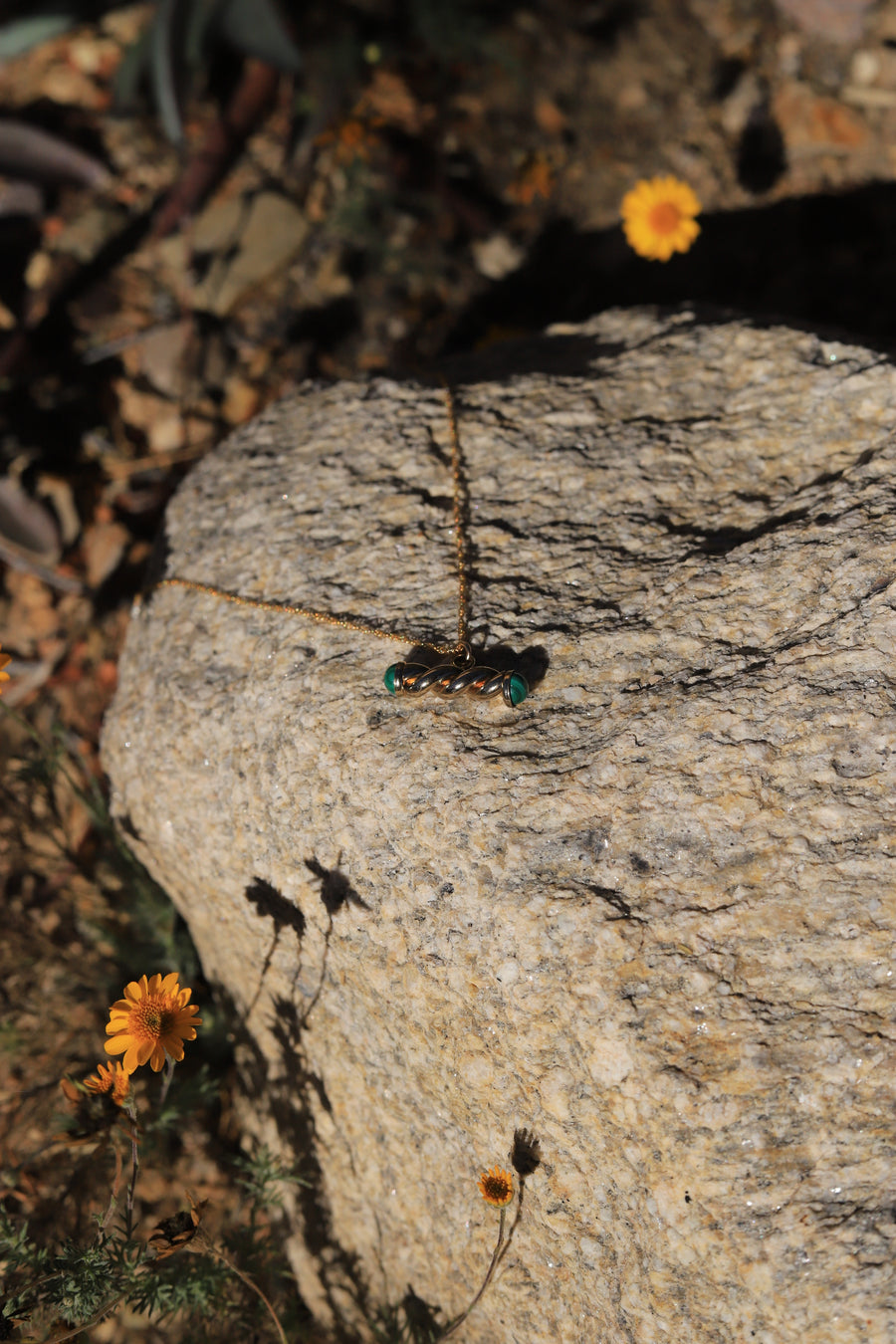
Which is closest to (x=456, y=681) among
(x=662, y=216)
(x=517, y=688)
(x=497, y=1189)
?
(x=517, y=688)

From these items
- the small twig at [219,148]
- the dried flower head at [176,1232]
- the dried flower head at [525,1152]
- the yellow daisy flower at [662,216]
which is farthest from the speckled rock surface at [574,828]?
the small twig at [219,148]

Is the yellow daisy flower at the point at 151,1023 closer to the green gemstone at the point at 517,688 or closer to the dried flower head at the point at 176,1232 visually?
the dried flower head at the point at 176,1232

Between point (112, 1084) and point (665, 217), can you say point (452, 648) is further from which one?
point (665, 217)

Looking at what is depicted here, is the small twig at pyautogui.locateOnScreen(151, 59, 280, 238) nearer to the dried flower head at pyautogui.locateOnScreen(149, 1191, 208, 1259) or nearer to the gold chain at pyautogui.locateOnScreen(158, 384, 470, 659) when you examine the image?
the gold chain at pyautogui.locateOnScreen(158, 384, 470, 659)

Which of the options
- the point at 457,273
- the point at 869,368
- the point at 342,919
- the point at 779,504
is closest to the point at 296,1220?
→ the point at 342,919

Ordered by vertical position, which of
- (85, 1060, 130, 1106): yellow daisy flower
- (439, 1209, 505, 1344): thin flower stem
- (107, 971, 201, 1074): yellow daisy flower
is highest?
(107, 971, 201, 1074): yellow daisy flower

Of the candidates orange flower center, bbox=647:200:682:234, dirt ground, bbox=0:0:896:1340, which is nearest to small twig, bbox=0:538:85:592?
dirt ground, bbox=0:0:896:1340
